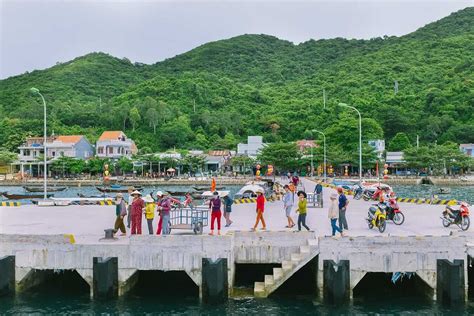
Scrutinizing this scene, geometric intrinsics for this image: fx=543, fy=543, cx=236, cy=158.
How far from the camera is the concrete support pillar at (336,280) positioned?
614 inches

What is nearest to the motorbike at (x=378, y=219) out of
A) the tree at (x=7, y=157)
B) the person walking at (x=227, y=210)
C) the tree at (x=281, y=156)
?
the person walking at (x=227, y=210)

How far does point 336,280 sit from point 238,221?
8.55 metres

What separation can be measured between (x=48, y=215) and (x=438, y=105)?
124 metres

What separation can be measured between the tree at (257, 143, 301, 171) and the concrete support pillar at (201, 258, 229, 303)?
8351cm

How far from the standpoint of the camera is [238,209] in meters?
29.8

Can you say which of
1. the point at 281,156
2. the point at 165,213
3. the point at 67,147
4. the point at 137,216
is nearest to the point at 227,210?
the point at 165,213

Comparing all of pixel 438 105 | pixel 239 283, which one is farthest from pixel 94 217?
pixel 438 105

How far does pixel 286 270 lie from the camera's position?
1628cm

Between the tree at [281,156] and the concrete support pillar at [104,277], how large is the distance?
8346cm

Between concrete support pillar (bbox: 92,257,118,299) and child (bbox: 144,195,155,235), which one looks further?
child (bbox: 144,195,155,235)

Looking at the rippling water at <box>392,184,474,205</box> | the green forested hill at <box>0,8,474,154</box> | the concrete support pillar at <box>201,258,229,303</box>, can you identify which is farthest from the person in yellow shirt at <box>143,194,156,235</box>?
the green forested hill at <box>0,8,474,154</box>

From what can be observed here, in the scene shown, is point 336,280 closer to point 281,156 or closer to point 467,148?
point 281,156

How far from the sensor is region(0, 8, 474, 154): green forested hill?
128 metres

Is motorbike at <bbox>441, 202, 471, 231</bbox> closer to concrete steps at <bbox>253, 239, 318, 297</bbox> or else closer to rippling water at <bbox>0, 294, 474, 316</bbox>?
rippling water at <bbox>0, 294, 474, 316</bbox>
